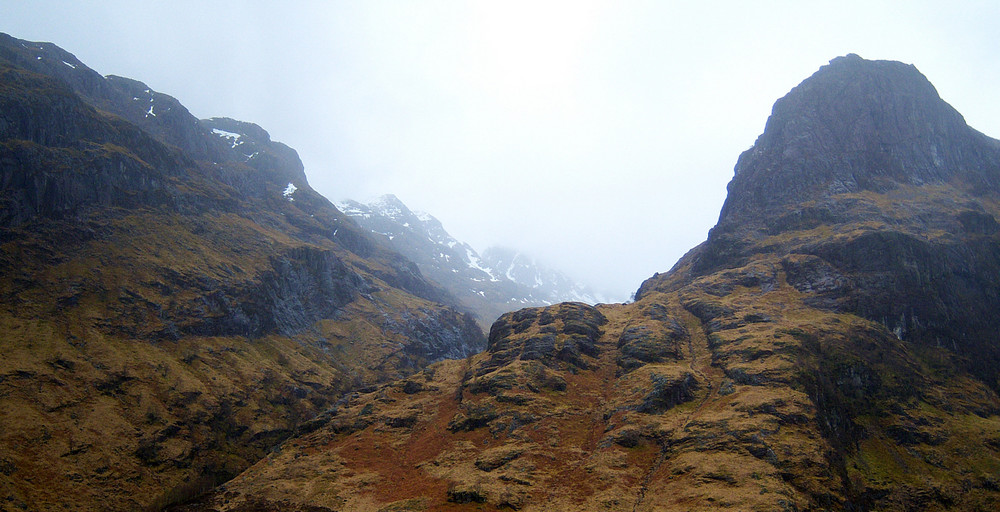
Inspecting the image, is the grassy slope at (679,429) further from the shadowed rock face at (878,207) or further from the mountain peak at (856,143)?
the mountain peak at (856,143)

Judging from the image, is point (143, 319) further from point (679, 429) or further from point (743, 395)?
point (743, 395)

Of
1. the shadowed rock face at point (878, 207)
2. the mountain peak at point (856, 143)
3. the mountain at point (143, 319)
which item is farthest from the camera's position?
the mountain peak at point (856, 143)

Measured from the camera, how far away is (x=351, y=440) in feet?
188

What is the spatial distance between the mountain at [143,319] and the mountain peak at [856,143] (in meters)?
105

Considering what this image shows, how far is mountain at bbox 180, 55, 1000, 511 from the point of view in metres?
39.7

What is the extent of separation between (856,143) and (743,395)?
93531 mm

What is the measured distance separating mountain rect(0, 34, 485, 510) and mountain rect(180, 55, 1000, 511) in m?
23.4

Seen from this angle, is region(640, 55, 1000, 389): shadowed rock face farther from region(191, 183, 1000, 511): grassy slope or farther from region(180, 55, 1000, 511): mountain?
region(191, 183, 1000, 511): grassy slope

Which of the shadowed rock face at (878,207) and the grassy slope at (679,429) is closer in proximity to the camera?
the grassy slope at (679,429)

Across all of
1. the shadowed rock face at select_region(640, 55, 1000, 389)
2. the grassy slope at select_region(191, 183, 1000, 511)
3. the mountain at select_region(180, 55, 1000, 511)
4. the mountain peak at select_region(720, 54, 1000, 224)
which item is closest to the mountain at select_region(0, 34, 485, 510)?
the mountain at select_region(180, 55, 1000, 511)

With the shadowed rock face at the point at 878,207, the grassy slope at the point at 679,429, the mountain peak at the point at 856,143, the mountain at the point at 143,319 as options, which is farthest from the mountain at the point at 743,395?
the mountain at the point at 143,319

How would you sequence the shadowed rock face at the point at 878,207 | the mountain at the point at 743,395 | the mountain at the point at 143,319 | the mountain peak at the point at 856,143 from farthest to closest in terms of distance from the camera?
the mountain peak at the point at 856,143
the shadowed rock face at the point at 878,207
the mountain at the point at 143,319
the mountain at the point at 743,395

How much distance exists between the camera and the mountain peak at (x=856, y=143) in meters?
102

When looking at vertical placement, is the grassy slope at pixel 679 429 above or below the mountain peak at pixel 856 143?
below
